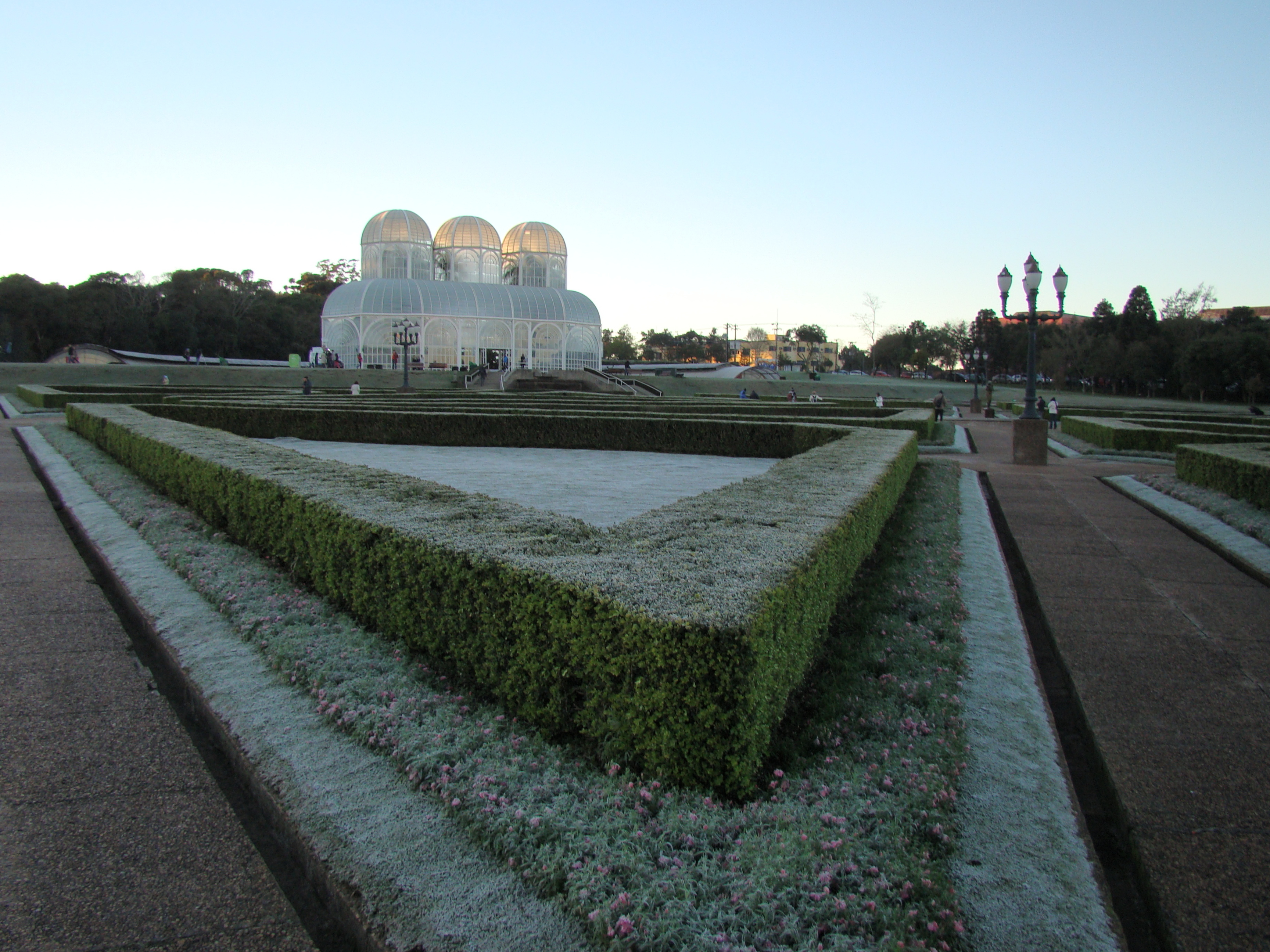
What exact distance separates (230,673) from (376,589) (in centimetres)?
79

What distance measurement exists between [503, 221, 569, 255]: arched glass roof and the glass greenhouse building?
0.17 feet

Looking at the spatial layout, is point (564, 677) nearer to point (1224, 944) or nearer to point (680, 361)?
point (1224, 944)

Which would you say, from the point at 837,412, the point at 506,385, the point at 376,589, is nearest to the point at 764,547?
the point at 376,589

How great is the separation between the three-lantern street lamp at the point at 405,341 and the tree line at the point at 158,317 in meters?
17.5

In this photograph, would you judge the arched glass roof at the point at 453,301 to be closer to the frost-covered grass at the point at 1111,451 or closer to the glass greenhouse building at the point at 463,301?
the glass greenhouse building at the point at 463,301

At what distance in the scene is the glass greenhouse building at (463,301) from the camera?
1778 inches

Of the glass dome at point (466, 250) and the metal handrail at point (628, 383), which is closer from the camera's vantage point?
the metal handrail at point (628, 383)

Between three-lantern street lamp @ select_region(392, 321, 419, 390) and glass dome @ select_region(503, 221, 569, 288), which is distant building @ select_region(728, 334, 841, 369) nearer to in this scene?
glass dome @ select_region(503, 221, 569, 288)

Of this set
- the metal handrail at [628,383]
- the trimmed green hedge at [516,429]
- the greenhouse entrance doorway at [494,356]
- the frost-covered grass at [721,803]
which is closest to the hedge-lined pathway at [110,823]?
the frost-covered grass at [721,803]

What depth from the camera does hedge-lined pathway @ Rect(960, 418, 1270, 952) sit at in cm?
250

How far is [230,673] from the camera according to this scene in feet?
12.6

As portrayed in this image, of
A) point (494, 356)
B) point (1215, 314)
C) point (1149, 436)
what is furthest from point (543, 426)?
point (1215, 314)

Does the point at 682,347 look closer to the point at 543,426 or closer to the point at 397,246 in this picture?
the point at 397,246

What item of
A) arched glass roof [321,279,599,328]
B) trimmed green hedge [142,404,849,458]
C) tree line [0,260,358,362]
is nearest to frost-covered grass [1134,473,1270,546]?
trimmed green hedge [142,404,849,458]
